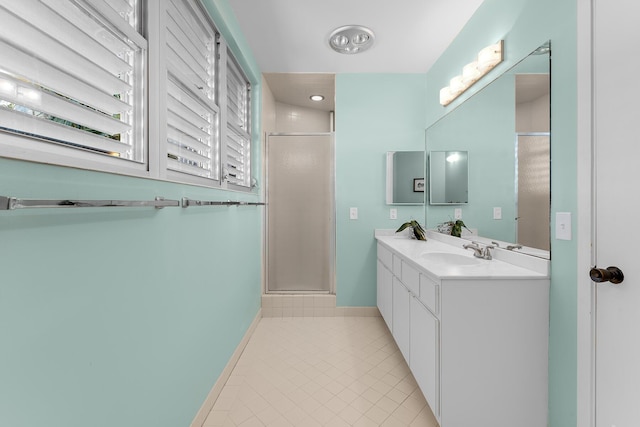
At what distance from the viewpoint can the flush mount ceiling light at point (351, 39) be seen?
6.90ft

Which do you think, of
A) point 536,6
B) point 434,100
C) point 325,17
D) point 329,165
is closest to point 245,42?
point 325,17

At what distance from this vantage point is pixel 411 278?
1.73 metres

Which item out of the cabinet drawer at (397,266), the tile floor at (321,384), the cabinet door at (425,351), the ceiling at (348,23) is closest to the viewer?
the cabinet door at (425,351)

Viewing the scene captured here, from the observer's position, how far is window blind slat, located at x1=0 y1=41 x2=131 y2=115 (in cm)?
61

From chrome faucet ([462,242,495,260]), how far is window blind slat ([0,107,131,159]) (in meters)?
1.94

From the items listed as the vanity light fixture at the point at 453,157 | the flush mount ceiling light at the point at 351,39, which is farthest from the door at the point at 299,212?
the vanity light fixture at the point at 453,157

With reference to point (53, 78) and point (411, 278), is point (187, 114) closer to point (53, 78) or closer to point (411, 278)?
point (53, 78)

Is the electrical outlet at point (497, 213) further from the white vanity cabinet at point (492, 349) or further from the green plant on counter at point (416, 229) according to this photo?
the green plant on counter at point (416, 229)

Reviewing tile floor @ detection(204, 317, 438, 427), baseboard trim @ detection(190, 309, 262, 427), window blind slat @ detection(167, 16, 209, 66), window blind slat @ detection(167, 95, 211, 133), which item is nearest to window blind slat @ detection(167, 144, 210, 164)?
window blind slat @ detection(167, 95, 211, 133)

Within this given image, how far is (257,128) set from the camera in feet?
8.92

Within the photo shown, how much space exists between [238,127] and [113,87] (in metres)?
1.33

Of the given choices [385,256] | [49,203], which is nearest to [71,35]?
[49,203]

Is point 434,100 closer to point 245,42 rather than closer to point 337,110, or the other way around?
point 337,110

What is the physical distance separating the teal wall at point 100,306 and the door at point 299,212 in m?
1.49
